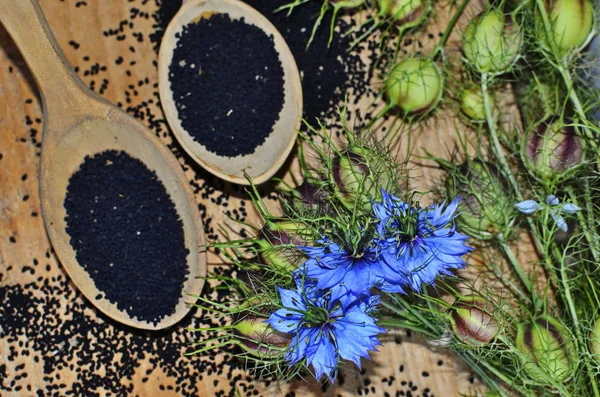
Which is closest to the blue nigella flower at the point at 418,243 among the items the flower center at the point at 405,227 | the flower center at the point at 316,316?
the flower center at the point at 405,227

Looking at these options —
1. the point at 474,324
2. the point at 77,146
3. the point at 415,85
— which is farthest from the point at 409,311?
the point at 77,146

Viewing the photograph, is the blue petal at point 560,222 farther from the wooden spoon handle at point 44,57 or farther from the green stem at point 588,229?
the wooden spoon handle at point 44,57

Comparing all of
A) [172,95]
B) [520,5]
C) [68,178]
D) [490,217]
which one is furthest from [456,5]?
[68,178]

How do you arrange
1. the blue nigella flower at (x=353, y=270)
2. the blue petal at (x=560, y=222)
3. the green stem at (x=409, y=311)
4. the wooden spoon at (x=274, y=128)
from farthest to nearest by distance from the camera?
1. the wooden spoon at (x=274, y=128)
2. the blue petal at (x=560, y=222)
3. the green stem at (x=409, y=311)
4. the blue nigella flower at (x=353, y=270)

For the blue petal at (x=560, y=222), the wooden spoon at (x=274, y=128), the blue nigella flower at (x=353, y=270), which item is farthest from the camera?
the wooden spoon at (x=274, y=128)

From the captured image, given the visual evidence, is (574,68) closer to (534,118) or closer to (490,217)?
(534,118)

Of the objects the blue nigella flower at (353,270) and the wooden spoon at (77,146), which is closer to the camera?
the blue nigella flower at (353,270)

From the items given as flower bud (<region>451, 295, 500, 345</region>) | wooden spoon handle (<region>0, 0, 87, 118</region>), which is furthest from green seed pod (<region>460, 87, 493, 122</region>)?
wooden spoon handle (<region>0, 0, 87, 118</region>)

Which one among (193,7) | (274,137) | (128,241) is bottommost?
(128,241)
